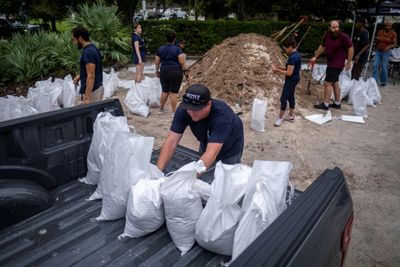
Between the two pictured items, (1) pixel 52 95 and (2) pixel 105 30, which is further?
(2) pixel 105 30

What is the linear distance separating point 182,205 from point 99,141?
106 cm

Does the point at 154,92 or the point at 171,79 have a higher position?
the point at 171,79

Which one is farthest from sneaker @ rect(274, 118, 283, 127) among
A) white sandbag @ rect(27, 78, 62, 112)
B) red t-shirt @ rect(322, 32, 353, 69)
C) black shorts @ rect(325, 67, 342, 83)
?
white sandbag @ rect(27, 78, 62, 112)

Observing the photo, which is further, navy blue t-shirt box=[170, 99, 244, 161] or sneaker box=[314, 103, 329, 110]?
sneaker box=[314, 103, 329, 110]

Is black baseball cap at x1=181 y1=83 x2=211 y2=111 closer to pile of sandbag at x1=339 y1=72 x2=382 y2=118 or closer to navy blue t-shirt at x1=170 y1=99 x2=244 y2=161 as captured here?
navy blue t-shirt at x1=170 y1=99 x2=244 y2=161

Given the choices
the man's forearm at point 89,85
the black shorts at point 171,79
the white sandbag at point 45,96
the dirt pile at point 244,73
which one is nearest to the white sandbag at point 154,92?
the black shorts at point 171,79

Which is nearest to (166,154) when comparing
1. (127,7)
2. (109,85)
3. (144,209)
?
(144,209)

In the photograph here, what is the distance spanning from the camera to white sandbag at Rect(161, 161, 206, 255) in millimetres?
1794

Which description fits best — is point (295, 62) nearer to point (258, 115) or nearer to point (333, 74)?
point (258, 115)

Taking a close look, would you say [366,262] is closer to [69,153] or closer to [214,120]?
[214,120]

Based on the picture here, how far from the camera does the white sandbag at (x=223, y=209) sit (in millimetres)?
1697

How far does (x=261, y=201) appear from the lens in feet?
5.25

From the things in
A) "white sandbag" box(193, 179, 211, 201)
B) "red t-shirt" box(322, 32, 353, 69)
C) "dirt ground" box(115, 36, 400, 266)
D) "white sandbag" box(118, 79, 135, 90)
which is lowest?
"dirt ground" box(115, 36, 400, 266)

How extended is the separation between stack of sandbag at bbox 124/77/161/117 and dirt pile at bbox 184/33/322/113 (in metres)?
1.36
